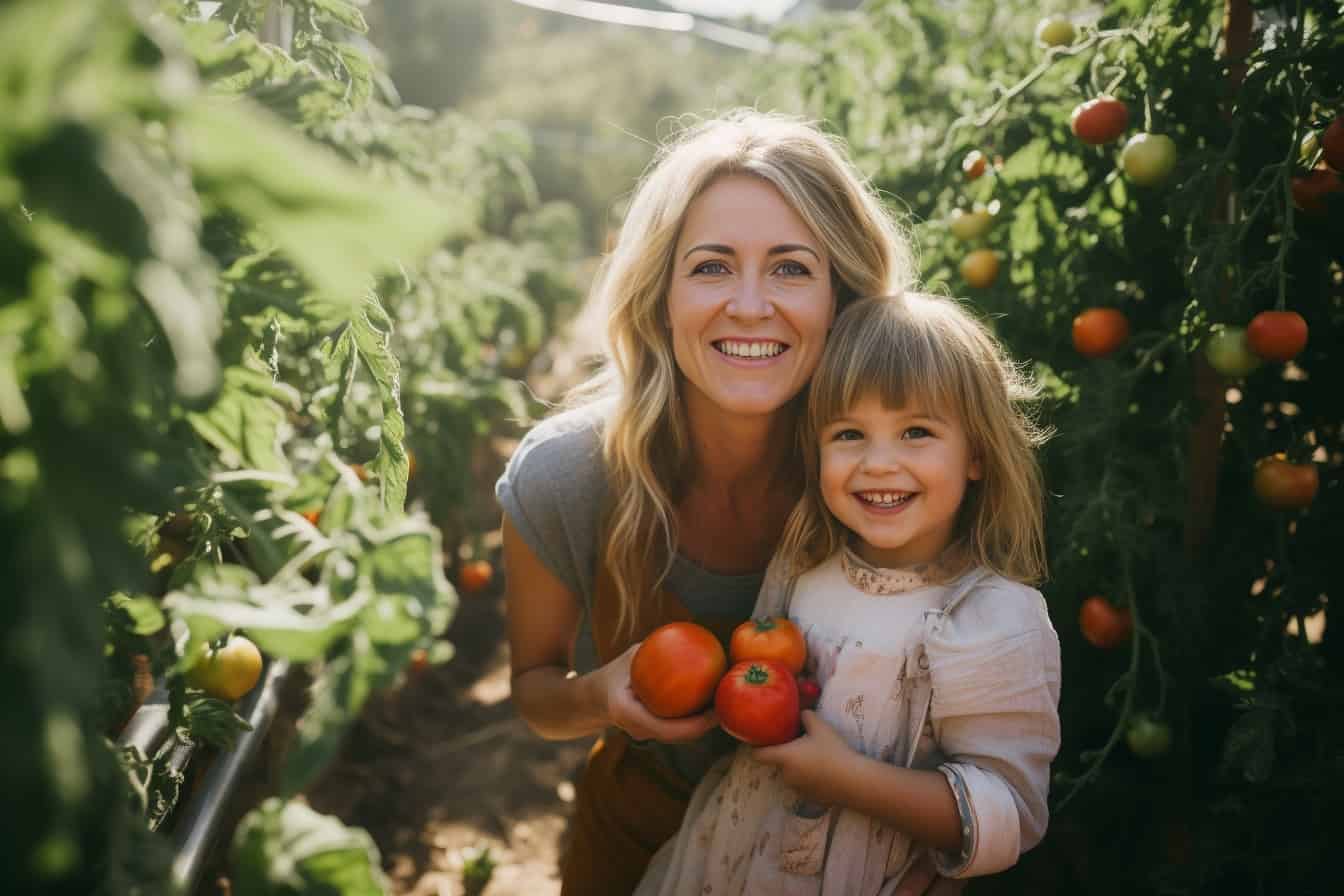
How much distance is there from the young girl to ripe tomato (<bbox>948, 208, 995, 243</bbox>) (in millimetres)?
521

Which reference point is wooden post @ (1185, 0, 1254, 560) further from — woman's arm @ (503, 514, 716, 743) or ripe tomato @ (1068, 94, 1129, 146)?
woman's arm @ (503, 514, 716, 743)

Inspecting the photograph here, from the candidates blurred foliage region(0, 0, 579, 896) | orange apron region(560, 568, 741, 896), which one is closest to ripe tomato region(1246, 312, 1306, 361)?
orange apron region(560, 568, 741, 896)

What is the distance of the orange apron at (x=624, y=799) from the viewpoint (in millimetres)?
2098

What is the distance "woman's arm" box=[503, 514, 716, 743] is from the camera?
6.65 ft

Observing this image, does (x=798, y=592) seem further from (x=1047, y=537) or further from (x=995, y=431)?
(x=1047, y=537)

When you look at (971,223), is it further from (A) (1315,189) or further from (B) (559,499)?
(B) (559,499)

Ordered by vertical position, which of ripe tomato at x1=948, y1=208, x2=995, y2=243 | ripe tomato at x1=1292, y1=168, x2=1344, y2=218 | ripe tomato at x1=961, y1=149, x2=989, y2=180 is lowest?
ripe tomato at x1=948, y1=208, x2=995, y2=243

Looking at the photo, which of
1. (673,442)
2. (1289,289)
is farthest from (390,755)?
(1289,289)

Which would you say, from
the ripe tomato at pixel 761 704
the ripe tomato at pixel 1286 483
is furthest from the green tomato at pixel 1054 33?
the ripe tomato at pixel 761 704

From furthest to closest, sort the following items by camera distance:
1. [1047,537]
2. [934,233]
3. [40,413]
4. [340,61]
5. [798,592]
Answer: [934,233], [1047,537], [798,592], [340,61], [40,413]

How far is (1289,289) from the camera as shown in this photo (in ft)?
7.24

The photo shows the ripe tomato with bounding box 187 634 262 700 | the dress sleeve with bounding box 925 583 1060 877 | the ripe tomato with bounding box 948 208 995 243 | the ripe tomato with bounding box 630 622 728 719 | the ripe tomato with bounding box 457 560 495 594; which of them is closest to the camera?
the ripe tomato with bounding box 187 634 262 700

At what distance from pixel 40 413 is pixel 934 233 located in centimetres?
237

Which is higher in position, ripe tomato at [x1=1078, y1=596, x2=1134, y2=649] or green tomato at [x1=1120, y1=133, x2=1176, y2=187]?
green tomato at [x1=1120, y1=133, x2=1176, y2=187]
